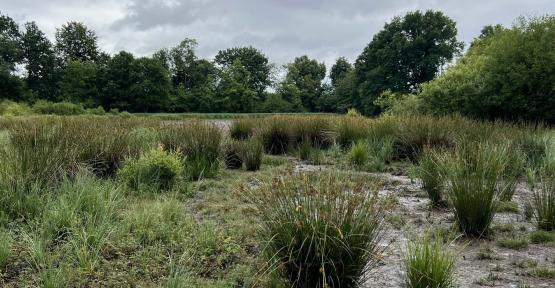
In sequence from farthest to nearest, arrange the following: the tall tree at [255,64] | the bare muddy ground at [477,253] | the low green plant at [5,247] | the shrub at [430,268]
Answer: the tall tree at [255,64], the low green plant at [5,247], the bare muddy ground at [477,253], the shrub at [430,268]

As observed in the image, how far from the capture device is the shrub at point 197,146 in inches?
314

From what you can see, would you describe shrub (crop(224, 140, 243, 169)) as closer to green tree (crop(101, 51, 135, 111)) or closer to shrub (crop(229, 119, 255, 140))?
shrub (crop(229, 119, 255, 140))

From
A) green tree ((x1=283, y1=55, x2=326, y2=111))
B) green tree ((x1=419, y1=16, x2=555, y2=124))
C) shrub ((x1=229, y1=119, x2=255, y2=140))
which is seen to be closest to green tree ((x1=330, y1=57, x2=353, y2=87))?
green tree ((x1=283, y1=55, x2=326, y2=111))

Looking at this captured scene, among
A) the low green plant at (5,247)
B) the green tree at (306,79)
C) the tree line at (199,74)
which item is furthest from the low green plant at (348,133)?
the green tree at (306,79)

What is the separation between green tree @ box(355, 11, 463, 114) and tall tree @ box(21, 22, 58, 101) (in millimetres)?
32518

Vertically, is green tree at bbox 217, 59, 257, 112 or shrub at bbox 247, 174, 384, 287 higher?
green tree at bbox 217, 59, 257, 112

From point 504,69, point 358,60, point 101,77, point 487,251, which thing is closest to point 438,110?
point 504,69

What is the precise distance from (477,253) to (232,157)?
6.22m

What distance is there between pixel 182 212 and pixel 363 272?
254 cm

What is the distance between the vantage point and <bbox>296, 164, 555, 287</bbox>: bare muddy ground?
127 inches

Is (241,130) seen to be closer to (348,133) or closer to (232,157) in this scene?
(348,133)

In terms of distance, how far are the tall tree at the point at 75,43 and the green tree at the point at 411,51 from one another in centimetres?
3230

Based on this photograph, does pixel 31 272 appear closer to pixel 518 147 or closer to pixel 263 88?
pixel 518 147

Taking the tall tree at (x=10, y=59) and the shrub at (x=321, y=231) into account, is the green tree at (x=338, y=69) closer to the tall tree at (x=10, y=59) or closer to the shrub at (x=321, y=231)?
the tall tree at (x=10, y=59)
